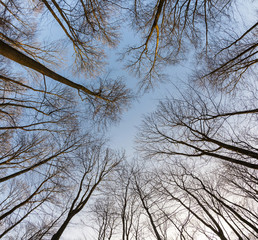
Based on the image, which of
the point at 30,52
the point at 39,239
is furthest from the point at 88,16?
the point at 39,239

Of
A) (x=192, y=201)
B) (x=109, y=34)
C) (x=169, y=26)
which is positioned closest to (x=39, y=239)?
(x=192, y=201)

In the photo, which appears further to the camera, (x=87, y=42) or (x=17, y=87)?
(x=17, y=87)

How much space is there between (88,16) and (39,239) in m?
13.1

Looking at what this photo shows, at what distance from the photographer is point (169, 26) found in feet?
13.1

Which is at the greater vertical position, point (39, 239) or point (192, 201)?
point (192, 201)

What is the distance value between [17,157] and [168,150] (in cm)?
708

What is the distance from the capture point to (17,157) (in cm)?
519

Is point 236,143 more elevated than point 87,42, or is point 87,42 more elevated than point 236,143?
point 87,42

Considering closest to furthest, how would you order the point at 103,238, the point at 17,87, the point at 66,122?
the point at 17,87 → the point at 66,122 → the point at 103,238

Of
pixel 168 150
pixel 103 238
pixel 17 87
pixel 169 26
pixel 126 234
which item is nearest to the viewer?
pixel 169 26

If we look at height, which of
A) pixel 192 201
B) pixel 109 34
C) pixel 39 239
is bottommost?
pixel 39 239

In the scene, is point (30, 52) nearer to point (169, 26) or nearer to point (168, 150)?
point (169, 26)

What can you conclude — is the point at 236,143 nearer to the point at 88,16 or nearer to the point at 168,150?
the point at 168,150

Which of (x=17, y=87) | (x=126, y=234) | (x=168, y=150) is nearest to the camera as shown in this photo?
(x=17, y=87)
